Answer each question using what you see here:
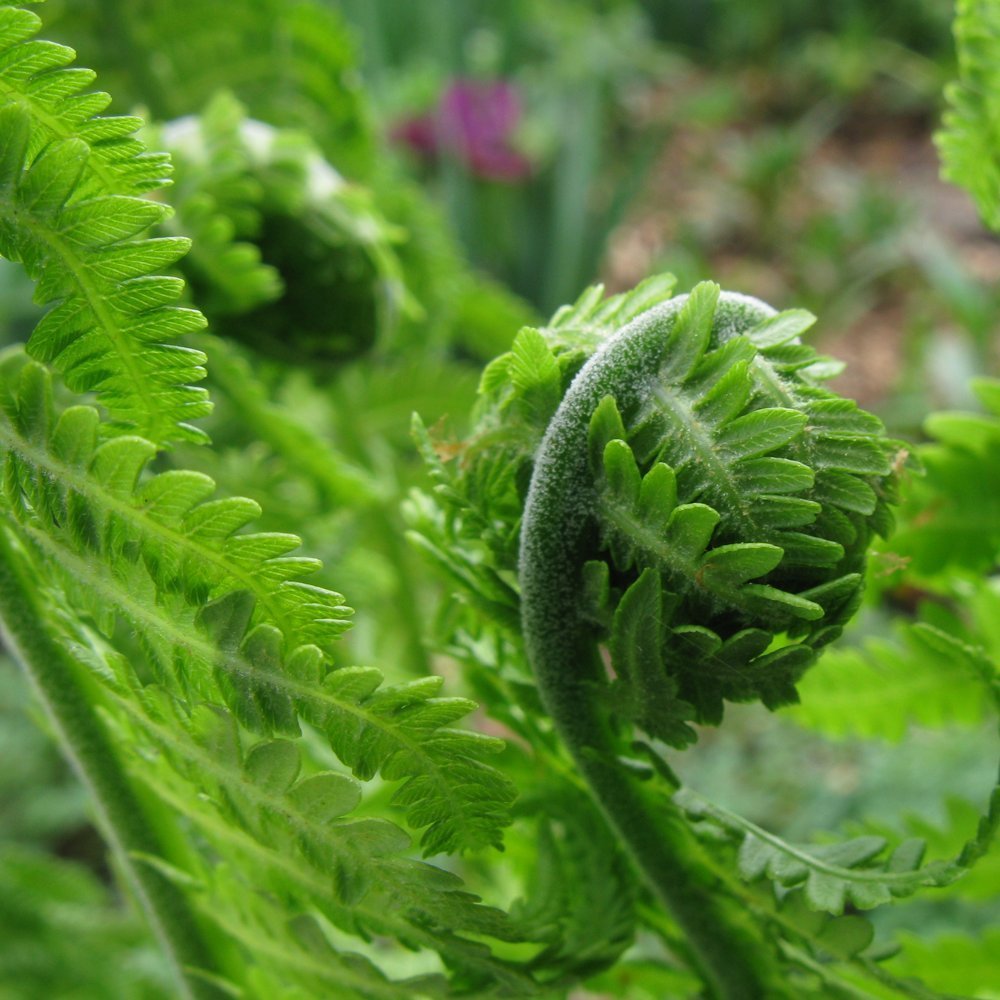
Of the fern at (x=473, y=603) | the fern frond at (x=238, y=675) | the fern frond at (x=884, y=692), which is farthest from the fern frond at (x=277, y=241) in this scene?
the fern frond at (x=884, y=692)

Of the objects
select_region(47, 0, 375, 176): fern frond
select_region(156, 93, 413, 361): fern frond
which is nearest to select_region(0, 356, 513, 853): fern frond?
select_region(156, 93, 413, 361): fern frond

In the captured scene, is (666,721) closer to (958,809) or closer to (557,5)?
(958,809)

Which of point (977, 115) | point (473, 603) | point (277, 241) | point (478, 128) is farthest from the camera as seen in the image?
point (478, 128)

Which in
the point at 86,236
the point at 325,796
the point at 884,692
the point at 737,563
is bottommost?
the point at 884,692

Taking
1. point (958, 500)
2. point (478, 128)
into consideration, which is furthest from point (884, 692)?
point (478, 128)

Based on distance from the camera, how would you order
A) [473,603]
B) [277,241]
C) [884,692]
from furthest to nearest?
[277,241], [884,692], [473,603]

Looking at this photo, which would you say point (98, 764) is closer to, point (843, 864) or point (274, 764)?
point (274, 764)

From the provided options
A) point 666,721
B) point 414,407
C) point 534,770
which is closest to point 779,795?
point 414,407
